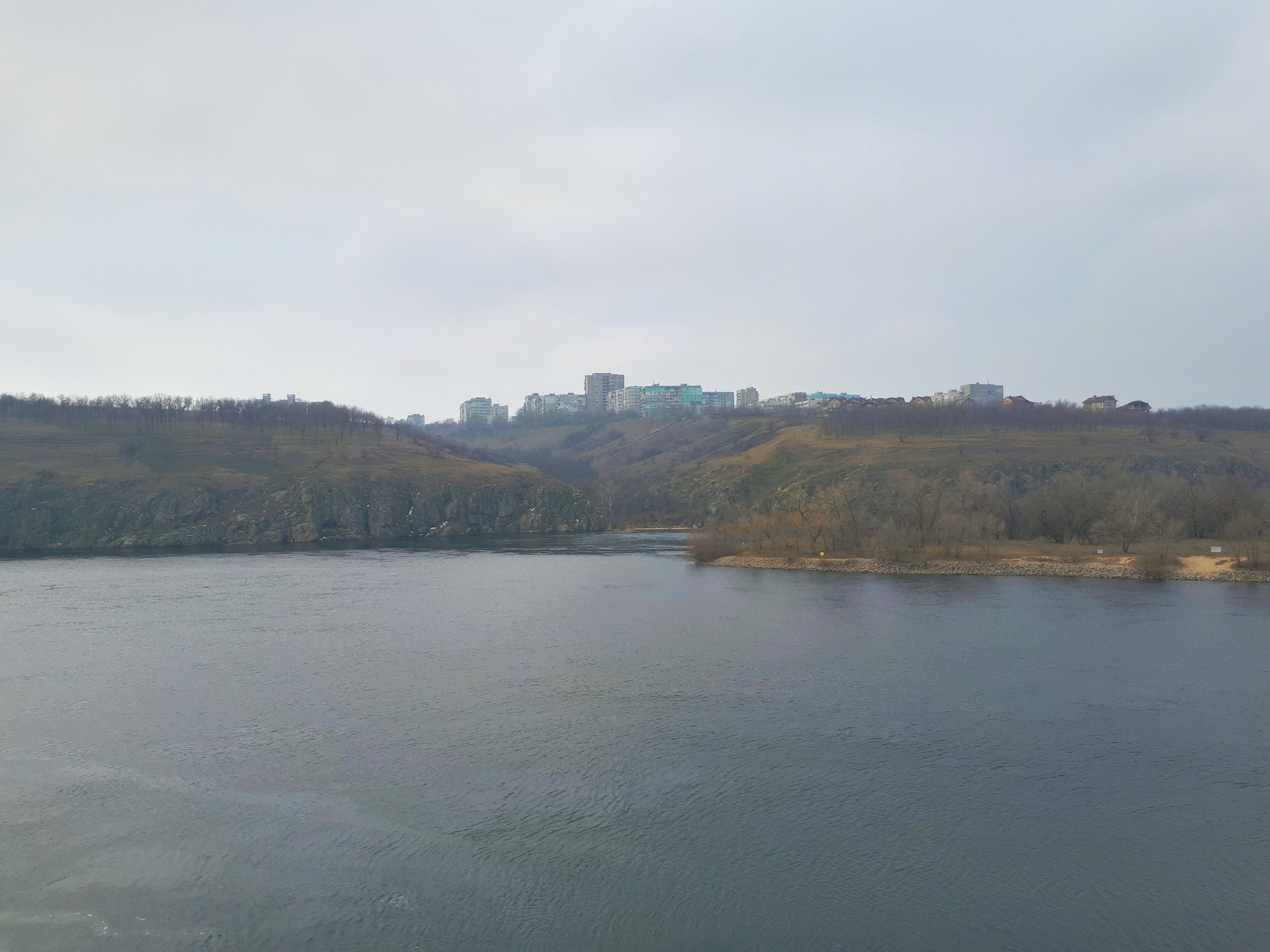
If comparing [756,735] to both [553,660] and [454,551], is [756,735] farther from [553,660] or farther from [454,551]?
[454,551]

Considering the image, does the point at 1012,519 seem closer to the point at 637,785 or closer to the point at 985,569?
the point at 985,569

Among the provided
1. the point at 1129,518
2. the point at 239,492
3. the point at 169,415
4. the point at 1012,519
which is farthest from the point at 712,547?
the point at 169,415

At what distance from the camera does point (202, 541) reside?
4200 inches

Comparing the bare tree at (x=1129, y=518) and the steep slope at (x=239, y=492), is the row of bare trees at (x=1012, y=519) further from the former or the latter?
the steep slope at (x=239, y=492)

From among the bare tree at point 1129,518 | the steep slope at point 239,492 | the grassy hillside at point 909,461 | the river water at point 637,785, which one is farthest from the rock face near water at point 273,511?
the bare tree at point 1129,518

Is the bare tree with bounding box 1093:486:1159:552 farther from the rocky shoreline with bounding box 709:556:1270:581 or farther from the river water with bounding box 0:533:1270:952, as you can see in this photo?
the river water with bounding box 0:533:1270:952

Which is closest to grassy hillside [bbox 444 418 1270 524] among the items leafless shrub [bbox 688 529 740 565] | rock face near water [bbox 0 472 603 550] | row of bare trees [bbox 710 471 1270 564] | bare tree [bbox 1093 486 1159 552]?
row of bare trees [bbox 710 471 1270 564]

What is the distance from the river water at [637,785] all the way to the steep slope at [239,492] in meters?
64.6

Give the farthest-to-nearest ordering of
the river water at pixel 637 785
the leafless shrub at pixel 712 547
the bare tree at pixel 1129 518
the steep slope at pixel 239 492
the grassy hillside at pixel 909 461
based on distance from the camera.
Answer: the grassy hillside at pixel 909 461 < the steep slope at pixel 239 492 < the leafless shrub at pixel 712 547 < the bare tree at pixel 1129 518 < the river water at pixel 637 785

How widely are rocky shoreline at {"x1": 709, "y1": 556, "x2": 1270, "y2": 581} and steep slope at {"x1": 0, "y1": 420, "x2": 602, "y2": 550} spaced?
5779 centimetres

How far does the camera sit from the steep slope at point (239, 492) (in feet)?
344

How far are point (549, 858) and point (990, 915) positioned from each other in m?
9.92

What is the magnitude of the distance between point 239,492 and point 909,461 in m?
102

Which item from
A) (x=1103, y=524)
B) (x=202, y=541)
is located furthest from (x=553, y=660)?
(x=202, y=541)
